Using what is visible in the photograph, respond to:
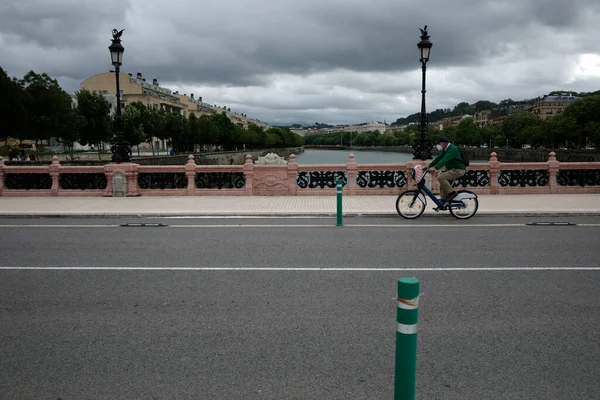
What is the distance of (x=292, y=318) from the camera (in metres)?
5.36

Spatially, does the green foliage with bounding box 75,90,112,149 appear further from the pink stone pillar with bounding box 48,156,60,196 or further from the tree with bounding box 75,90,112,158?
the pink stone pillar with bounding box 48,156,60,196

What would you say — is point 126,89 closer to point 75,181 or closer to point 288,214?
point 75,181

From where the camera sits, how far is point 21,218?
1419 cm

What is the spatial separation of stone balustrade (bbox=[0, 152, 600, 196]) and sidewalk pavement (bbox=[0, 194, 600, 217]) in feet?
2.21

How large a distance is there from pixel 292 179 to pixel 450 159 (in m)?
7.38

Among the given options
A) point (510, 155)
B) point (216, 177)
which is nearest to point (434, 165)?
point (216, 177)

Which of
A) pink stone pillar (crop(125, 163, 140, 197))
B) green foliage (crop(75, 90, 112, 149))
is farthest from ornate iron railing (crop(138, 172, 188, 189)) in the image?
green foliage (crop(75, 90, 112, 149))

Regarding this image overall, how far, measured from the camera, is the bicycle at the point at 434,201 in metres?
13.0

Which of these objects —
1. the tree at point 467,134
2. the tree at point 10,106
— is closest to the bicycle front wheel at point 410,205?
the tree at point 10,106

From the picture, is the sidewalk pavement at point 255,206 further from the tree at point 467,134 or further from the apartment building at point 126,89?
the tree at point 467,134

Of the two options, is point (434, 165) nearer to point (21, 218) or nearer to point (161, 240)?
point (161, 240)

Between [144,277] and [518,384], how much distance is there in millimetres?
5022

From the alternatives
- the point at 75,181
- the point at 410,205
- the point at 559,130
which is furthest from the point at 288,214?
the point at 559,130

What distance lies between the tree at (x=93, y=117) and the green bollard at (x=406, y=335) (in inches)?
2189
